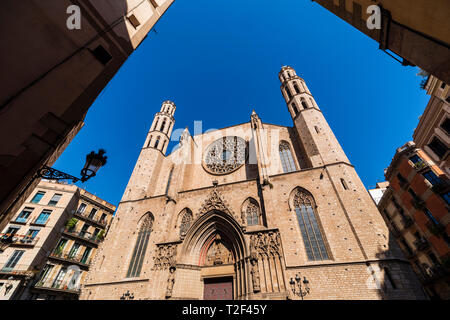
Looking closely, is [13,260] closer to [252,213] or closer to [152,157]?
[152,157]

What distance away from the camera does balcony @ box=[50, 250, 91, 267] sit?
1880 centimetres

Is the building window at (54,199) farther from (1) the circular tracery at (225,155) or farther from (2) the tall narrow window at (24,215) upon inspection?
(1) the circular tracery at (225,155)

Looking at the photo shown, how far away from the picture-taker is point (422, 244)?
1673 cm

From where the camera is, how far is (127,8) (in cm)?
654

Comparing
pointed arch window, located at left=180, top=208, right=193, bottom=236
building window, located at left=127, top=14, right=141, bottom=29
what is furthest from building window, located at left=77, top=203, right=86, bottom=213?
building window, located at left=127, top=14, right=141, bottom=29

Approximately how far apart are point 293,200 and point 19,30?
44.3 feet

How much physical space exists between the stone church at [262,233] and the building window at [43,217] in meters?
8.66

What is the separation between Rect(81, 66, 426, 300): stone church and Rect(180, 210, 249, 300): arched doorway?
0.06m

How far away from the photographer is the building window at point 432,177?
14543mm

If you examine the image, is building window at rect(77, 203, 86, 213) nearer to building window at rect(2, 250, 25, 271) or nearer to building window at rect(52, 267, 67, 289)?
building window at rect(52, 267, 67, 289)

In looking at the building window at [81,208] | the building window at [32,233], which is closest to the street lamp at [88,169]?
the building window at [32,233]

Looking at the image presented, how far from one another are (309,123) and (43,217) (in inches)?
1028

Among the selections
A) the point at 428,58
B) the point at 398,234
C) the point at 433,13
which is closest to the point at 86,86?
the point at 433,13

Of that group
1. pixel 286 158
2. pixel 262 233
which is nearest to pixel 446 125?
pixel 286 158
